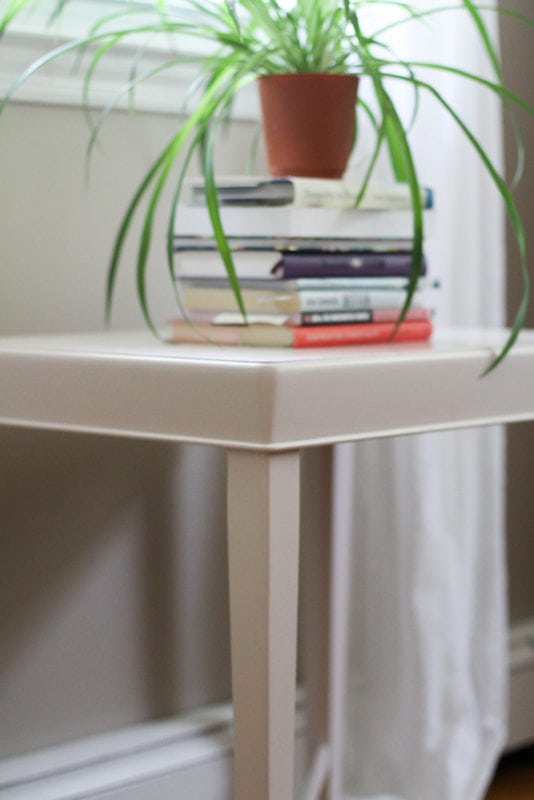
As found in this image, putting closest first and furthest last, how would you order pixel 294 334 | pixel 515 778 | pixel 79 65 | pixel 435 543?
pixel 294 334, pixel 79 65, pixel 435 543, pixel 515 778

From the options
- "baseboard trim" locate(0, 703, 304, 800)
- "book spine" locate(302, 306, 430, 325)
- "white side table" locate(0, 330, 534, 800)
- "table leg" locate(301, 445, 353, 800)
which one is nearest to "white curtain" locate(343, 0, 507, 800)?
"table leg" locate(301, 445, 353, 800)

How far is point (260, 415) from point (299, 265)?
0.24m

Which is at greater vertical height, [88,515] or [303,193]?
[303,193]

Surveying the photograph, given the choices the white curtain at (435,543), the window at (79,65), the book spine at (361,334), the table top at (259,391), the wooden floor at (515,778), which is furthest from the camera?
the wooden floor at (515,778)

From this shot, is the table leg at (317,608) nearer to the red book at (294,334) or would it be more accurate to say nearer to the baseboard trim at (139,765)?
the baseboard trim at (139,765)

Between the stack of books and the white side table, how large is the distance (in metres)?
0.06

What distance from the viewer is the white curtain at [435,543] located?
1354 millimetres

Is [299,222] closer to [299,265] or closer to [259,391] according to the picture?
[299,265]

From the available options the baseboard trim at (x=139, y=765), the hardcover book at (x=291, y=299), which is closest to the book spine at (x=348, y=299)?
the hardcover book at (x=291, y=299)

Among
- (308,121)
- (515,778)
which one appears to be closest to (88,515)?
(308,121)

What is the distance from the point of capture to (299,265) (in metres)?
1.00

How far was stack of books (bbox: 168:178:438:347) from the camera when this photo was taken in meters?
1.00

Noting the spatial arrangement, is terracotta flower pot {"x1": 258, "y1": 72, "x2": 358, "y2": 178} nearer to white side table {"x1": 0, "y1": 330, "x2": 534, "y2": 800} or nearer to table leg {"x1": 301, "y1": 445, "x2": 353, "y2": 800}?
white side table {"x1": 0, "y1": 330, "x2": 534, "y2": 800}

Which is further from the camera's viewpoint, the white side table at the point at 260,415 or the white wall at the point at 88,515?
the white wall at the point at 88,515
